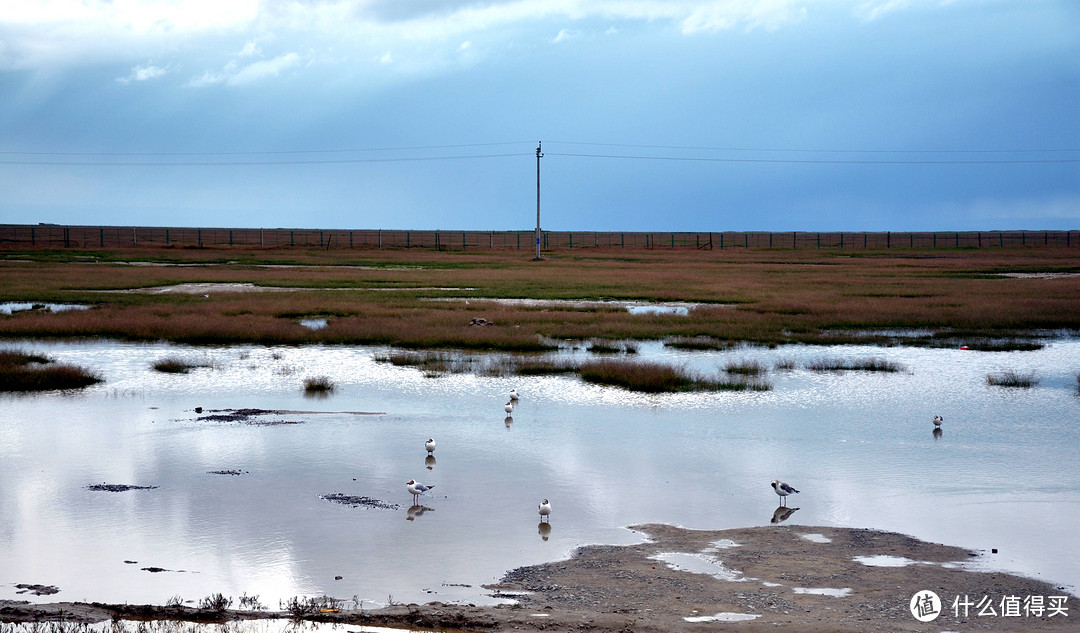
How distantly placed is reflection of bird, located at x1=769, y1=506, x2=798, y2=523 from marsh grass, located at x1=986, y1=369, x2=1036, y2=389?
10.9 m

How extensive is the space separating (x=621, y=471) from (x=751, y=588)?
4472 mm

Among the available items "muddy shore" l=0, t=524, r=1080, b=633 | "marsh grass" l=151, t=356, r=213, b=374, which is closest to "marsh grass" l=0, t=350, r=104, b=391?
"marsh grass" l=151, t=356, r=213, b=374

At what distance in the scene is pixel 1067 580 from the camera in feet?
29.1

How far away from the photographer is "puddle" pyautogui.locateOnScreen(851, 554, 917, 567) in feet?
30.3

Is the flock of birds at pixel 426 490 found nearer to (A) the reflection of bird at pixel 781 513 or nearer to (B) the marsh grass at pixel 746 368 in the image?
(A) the reflection of bird at pixel 781 513

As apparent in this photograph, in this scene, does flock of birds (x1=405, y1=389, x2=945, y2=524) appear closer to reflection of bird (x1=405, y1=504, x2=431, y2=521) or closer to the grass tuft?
reflection of bird (x1=405, y1=504, x2=431, y2=521)

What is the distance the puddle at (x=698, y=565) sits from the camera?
8891mm

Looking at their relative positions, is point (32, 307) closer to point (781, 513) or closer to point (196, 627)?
point (196, 627)

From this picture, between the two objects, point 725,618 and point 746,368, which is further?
point 746,368

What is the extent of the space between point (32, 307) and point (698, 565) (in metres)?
30.8

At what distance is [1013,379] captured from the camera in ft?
67.2

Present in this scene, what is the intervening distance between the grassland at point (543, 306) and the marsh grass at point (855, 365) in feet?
10.7

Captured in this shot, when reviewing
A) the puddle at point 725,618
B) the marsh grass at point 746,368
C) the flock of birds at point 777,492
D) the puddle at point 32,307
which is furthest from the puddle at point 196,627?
the puddle at point 32,307

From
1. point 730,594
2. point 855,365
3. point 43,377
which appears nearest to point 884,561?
point 730,594
